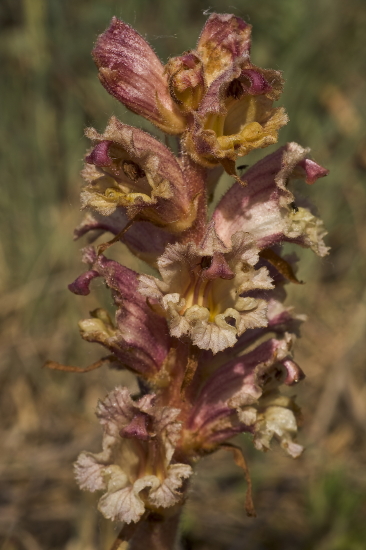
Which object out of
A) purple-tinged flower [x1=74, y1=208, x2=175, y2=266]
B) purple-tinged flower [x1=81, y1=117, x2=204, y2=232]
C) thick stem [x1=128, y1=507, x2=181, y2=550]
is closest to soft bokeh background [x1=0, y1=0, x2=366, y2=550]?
thick stem [x1=128, y1=507, x2=181, y2=550]

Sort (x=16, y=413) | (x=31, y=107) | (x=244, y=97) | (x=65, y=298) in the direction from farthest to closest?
(x=31, y=107) < (x=65, y=298) < (x=16, y=413) < (x=244, y=97)

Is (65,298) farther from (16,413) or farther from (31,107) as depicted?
(31,107)

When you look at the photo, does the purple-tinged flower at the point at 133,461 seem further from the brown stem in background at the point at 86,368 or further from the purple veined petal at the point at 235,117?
the purple veined petal at the point at 235,117

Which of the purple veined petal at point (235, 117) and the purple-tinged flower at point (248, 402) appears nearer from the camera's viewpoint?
the purple veined petal at point (235, 117)

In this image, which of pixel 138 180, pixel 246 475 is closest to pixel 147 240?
pixel 138 180

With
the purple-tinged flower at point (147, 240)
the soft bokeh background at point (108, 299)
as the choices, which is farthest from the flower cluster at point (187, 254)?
the soft bokeh background at point (108, 299)

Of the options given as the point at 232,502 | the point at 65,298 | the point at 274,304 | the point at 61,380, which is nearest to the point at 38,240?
the point at 65,298

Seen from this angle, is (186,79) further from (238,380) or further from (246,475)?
(246,475)
